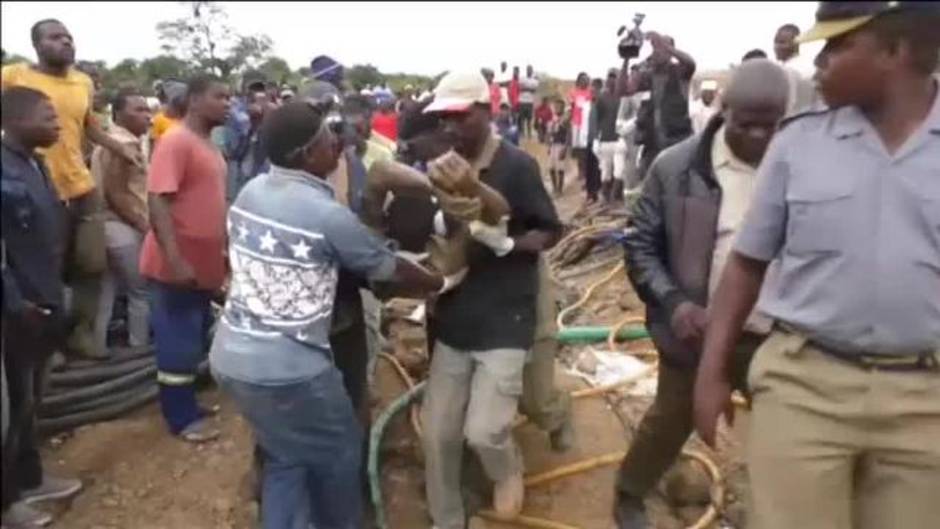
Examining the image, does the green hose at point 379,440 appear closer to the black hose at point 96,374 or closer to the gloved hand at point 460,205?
the gloved hand at point 460,205

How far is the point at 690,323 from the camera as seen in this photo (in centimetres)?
374

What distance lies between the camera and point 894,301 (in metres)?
2.74

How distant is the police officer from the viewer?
2734mm

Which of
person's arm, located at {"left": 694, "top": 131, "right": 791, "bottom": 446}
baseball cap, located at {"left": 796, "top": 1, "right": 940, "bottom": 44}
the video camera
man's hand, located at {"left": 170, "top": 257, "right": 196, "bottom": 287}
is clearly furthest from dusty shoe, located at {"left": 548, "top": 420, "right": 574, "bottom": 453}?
the video camera

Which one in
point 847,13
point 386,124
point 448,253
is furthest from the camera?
point 386,124

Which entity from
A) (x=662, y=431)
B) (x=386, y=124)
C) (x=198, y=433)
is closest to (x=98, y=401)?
(x=198, y=433)

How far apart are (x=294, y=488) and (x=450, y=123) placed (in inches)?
56.6

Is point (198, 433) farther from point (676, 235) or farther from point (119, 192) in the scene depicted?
point (676, 235)

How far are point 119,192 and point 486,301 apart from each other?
99.9 inches

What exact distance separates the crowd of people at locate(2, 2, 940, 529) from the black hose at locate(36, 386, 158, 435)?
0.99 ft

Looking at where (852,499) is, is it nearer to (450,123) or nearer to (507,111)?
(450,123)

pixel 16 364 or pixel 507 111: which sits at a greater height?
pixel 16 364

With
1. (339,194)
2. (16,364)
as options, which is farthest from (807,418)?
(339,194)

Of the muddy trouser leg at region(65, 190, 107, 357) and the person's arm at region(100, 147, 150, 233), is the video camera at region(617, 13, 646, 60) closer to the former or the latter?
the person's arm at region(100, 147, 150, 233)
